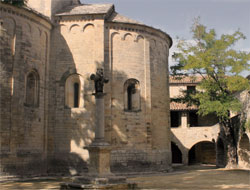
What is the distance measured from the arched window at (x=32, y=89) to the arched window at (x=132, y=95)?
515cm

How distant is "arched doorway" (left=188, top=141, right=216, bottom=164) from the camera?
30.7 metres

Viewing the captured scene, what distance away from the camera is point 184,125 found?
29.1 m

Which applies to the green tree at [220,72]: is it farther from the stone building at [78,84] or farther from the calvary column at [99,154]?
the calvary column at [99,154]

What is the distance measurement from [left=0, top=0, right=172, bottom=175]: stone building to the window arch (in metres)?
0.06

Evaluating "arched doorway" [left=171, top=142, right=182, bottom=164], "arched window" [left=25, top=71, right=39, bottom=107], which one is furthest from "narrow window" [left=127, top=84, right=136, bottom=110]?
"arched doorway" [left=171, top=142, right=182, bottom=164]

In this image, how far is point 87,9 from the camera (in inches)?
739

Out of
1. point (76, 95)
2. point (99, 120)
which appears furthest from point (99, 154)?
point (76, 95)

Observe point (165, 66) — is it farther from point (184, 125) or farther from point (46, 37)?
point (184, 125)

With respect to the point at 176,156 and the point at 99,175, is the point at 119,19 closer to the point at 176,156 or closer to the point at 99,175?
the point at 99,175

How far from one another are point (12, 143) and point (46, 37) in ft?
20.9

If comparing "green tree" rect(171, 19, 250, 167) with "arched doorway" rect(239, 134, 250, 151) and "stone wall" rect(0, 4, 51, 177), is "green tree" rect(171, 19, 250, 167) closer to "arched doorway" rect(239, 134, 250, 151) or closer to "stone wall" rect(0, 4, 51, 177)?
"arched doorway" rect(239, 134, 250, 151)

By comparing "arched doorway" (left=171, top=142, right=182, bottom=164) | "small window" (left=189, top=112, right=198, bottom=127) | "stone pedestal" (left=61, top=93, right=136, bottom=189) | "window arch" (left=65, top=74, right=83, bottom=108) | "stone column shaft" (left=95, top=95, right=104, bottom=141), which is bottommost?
"arched doorway" (left=171, top=142, right=182, bottom=164)

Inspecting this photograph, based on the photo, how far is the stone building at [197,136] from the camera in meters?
21.2

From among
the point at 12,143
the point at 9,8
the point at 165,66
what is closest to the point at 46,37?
the point at 9,8
